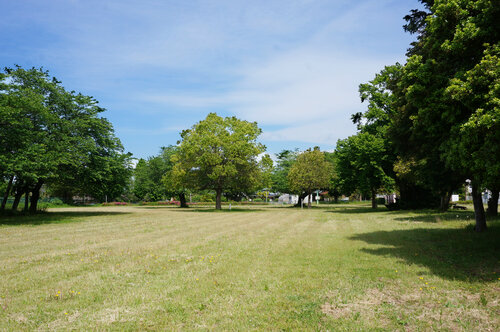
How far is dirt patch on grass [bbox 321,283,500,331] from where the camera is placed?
5254 millimetres

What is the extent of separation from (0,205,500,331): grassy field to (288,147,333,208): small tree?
33.0 metres

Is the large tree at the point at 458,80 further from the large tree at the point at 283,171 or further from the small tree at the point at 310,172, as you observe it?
the large tree at the point at 283,171

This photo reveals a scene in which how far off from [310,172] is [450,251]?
3461 cm

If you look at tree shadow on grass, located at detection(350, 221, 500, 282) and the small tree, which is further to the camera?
the small tree

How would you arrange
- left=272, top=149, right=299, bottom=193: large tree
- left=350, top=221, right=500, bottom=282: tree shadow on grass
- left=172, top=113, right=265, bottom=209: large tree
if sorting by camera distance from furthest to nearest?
left=272, top=149, right=299, bottom=193: large tree → left=172, top=113, right=265, bottom=209: large tree → left=350, top=221, right=500, bottom=282: tree shadow on grass

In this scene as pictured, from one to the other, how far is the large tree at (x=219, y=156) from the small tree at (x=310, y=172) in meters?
7.39

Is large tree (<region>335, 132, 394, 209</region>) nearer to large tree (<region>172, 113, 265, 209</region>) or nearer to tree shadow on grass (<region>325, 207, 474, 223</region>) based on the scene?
tree shadow on grass (<region>325, 207, 474, 223</region>)

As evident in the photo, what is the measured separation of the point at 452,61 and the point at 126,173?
2961cm

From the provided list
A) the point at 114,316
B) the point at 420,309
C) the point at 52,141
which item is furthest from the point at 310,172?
the point at 114,316

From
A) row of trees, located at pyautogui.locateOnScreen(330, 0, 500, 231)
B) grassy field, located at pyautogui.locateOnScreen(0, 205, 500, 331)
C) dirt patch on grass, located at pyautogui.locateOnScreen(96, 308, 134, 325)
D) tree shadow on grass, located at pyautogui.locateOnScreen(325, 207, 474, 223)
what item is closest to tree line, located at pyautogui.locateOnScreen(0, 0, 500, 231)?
row of trees, located at pyautogui.locateOnScreen(330, 0, 500, 231)

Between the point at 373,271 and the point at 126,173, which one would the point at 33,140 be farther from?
the point at 373,271

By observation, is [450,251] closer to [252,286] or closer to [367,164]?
[252,286]

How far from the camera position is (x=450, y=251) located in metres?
11.5

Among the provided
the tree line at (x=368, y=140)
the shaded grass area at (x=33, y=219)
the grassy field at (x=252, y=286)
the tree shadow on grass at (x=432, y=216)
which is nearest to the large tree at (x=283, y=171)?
the tree line at (x=368, y=140)
